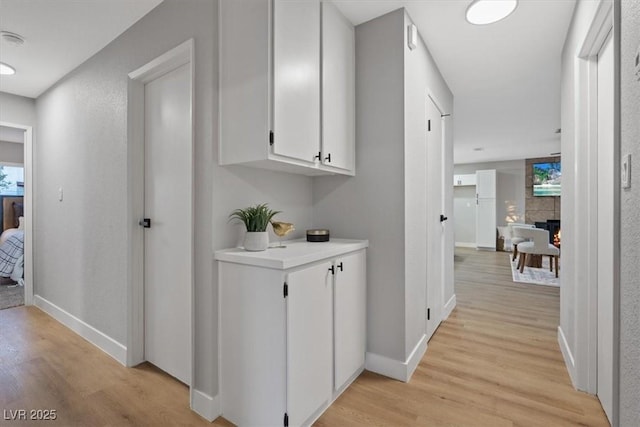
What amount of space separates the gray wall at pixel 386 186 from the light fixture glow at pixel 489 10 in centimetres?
39

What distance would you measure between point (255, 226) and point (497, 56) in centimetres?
258

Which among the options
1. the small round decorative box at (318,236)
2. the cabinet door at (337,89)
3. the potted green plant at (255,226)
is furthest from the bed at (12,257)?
the cabinet door at (337,89)

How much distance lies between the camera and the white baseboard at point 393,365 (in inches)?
75.2

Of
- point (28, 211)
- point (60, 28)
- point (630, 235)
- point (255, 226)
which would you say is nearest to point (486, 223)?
point (630, 235)

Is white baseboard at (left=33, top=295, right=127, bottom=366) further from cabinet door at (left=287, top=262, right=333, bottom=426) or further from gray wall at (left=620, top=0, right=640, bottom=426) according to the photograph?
gray wall at (left=620, top=0, right=640, bottom=426)

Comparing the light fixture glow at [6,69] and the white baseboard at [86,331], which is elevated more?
the light fixture glow at [6,69]

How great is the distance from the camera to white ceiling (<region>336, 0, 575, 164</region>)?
6.48ft

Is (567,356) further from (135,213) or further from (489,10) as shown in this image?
(135,213)

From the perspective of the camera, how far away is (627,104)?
0.97 metres

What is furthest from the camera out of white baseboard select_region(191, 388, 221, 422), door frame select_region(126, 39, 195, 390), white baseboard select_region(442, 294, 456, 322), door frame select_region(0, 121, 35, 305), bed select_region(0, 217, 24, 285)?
bed select_region(0, 217, 24, 285)

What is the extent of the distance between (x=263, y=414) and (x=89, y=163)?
7.78ft

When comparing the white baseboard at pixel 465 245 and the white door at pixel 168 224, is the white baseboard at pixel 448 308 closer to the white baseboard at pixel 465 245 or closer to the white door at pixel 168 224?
the white door at pixel 168 224

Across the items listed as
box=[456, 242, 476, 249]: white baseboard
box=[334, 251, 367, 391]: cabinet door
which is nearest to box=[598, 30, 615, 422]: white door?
box=[334, 251, 367, 391]: cabinet door

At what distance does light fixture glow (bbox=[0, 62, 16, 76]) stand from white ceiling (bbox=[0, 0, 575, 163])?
51 millimetres
